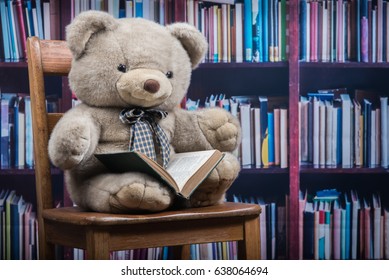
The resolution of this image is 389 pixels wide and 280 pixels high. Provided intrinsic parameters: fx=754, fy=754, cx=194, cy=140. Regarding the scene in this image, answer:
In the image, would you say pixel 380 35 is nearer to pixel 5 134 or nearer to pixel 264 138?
pixel 264 138

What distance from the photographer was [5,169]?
2.29m

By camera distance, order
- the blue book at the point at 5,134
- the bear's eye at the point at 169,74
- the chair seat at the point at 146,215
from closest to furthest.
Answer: the chair seat at the point at 146,215, the bear's eye at the point at 169,74, the blue book at the point at 5,134

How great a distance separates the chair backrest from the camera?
181cm

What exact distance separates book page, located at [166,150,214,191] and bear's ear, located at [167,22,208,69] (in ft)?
0.86

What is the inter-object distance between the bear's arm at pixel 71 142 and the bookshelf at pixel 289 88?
0.73 meters

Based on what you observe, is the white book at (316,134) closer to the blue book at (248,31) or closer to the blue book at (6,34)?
the blue book at (248,31)

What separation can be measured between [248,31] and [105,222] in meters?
1.04

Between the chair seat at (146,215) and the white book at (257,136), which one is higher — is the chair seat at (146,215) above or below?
below

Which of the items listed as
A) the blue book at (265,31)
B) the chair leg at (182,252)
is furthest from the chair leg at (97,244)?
the blue book at (265,31)

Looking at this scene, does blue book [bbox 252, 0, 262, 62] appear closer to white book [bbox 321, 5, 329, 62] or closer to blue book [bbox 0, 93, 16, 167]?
white book [bbox 321, 5, 329, 62]

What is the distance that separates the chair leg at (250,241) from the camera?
1663 millimetres

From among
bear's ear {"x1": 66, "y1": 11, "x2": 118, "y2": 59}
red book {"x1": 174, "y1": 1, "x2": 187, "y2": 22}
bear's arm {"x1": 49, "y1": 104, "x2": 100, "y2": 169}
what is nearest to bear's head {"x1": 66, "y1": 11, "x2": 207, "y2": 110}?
bear's ear {"x1": 66, "y1": 11, "x2": 118, "y2": 59}

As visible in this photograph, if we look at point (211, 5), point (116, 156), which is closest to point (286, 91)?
point (211, 5)

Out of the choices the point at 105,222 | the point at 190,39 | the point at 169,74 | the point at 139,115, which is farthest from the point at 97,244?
the point at 190,39
